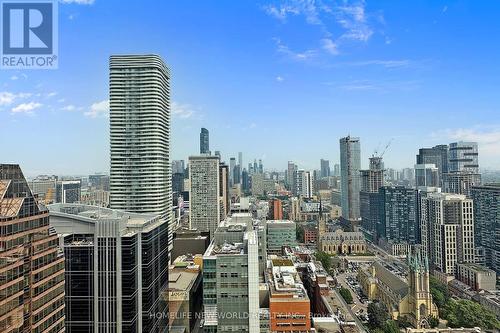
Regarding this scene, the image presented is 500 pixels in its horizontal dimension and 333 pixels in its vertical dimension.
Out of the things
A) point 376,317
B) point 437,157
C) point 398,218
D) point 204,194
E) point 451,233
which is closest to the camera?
point 376,317

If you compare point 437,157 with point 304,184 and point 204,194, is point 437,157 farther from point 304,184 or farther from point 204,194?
point 204,194

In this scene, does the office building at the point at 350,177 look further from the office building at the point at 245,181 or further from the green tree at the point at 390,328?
the green tree at the point at 390,328

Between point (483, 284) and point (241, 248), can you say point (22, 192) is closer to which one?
point (241, 248)

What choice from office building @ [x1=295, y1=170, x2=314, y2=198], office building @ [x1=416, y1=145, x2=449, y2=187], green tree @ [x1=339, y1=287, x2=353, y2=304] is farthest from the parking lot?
office building @ [x1=295, y1=170, x2=314, y2=198]

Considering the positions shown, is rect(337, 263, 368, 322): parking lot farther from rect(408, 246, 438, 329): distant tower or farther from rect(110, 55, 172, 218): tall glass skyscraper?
rect(110, 55, 172, 218): tall glass skyscraper

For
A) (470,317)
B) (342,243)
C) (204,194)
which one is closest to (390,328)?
(470,317)

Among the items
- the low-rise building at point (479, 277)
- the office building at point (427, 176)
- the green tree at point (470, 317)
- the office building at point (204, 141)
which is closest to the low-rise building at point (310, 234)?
the office building at point (427, 176)
